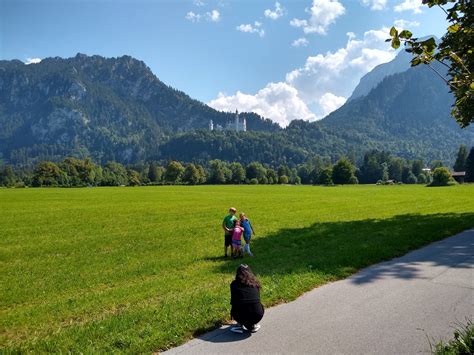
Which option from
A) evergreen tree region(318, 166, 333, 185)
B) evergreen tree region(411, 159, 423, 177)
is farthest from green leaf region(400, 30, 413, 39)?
evergreen tree region(411, 159, 423, 177)

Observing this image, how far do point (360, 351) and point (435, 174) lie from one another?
4566 inches

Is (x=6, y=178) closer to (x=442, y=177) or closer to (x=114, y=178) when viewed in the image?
(x=114, y=178)

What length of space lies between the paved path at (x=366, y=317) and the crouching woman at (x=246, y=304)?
0.23 m

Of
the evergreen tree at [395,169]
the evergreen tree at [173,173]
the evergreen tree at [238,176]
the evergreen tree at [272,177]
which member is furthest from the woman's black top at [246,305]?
the evergreen tree at [395,169]

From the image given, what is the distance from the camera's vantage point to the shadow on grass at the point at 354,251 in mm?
12164

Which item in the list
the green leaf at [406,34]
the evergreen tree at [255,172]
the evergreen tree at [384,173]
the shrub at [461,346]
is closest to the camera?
the green leaf at [406,34]

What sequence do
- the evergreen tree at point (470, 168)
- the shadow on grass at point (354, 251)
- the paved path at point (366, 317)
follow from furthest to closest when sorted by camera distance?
the evergreen tree at point (470, 168) → the shadow on grass at point (354, 251) → the paved path at point (366, 317)

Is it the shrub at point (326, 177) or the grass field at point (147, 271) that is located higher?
the shrub at point (326, 177)

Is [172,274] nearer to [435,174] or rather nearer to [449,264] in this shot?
[449,264]

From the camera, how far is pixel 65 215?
1398 inches

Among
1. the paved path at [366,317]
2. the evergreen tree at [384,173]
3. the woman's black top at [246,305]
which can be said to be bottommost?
the paved path at [366,317]

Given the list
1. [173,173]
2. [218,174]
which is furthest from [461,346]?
[218,174]

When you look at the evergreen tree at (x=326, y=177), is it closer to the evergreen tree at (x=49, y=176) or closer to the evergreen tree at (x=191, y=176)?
the evergreen tree at (x=191, y=176)

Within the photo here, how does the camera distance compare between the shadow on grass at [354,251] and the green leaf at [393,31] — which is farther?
the shadow on grass at [354,251]
